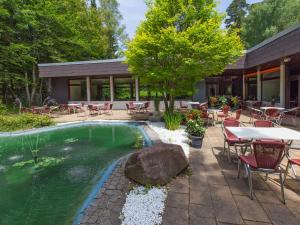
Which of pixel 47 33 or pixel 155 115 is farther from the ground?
pixel 47 33

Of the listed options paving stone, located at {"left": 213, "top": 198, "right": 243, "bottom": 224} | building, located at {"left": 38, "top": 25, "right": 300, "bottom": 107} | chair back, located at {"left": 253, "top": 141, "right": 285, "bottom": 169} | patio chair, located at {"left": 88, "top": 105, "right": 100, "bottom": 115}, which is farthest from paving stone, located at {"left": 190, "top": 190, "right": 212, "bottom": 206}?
patio chair, located at {"left": 88, "top": 105, "right": 100, "bottom": 115}

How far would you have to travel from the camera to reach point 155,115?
973cm

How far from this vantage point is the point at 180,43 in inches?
281

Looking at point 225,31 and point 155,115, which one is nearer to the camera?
point 225,31

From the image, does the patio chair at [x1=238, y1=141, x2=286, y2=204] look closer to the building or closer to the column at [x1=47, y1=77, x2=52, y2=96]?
the building

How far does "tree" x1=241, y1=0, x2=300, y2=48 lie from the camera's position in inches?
904

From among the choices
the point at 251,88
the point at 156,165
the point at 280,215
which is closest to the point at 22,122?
the point at 156,165

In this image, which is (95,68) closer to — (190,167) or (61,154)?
(61,154)

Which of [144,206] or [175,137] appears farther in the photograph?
[175,137]

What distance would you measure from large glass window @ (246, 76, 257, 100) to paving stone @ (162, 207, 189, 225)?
44.4ft

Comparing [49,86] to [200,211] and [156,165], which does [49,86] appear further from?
[200,211]

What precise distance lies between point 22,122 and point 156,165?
8034 millimetres

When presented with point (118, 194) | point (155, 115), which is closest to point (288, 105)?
point (155, 115)

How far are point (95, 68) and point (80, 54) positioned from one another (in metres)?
8.58
